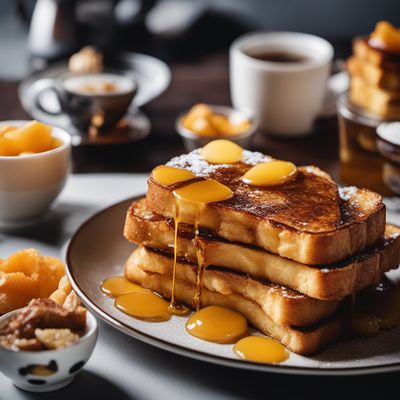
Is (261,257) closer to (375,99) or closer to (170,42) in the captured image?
(375,99)

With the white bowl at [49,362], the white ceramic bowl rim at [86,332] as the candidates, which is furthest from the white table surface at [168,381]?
the white ceramic bowl rim at [86,332]

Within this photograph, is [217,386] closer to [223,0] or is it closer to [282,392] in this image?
[282,392]

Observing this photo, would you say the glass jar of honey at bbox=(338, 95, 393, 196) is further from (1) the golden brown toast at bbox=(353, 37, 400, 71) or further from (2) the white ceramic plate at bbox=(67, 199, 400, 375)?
(2) the white ceramic plate at bbox=(67, 199, 400, 375)

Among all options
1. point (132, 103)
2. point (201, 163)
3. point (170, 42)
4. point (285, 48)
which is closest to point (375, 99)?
point (285, 48)

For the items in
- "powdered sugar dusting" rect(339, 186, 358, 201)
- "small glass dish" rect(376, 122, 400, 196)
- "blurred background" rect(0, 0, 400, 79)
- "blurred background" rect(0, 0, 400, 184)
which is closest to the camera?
"powdered sugar dusting" rect(339, 186, 358, 201)

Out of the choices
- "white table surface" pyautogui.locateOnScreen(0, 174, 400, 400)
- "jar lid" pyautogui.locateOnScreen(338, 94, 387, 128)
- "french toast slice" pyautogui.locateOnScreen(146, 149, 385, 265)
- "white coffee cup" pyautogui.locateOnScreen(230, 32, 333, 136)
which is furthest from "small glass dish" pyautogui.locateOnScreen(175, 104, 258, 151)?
"white table surface" pyautogui.locateOnScreen(0, 174, 400, 400)

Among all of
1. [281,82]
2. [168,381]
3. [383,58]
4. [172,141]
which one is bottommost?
[172,141]
